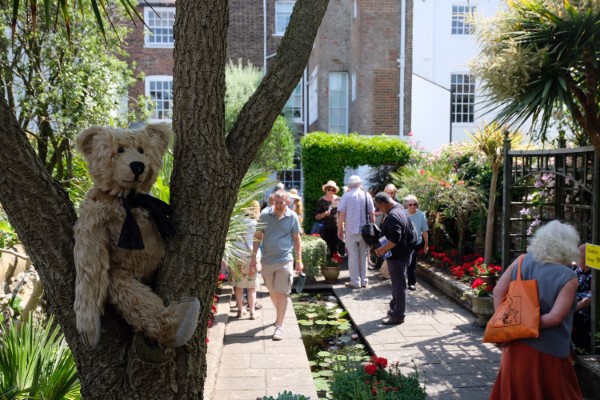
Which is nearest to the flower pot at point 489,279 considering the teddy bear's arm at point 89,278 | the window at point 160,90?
the teddy bear's arm at point 89,278

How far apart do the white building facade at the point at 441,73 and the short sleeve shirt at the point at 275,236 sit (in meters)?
12.5

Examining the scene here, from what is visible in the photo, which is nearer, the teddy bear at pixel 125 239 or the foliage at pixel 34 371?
the teddy bear at pixel 125 239

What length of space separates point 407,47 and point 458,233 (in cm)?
942

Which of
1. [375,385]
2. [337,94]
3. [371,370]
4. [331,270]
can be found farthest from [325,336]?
[337,94]

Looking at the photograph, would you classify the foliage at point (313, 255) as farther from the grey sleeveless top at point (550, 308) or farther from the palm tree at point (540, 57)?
the grey sleeveless top at point (550, 308)

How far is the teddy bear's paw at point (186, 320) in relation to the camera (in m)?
1.91

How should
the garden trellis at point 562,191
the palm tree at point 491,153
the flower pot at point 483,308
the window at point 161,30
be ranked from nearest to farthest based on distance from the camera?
1. the garden trellis at point 562,191
2. the flower pot at point 483,308
3. the palm tree at point 491,153
4. the window at point 161,30

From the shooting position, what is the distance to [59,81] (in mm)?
8297

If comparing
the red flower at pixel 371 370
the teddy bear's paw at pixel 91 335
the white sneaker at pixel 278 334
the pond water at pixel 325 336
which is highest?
the teddy bear's paw at pixel 91 335

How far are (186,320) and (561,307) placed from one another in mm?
2703

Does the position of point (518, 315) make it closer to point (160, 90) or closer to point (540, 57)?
point (540, 57)

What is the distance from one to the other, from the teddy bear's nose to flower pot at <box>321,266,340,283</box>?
27.6 feet

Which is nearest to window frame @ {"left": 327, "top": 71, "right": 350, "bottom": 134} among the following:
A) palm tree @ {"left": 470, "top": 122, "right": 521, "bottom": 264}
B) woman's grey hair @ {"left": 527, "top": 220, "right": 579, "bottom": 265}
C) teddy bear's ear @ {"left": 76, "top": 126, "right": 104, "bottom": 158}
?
palm tree @ {"left": 470, "top": 122, "right": 521, "bottom": 264}

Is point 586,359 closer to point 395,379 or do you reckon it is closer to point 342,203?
point 395,379
